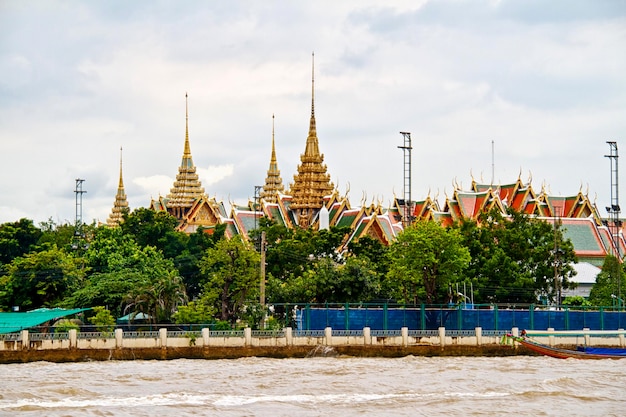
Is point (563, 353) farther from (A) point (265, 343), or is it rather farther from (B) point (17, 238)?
(B) point (17, 238)

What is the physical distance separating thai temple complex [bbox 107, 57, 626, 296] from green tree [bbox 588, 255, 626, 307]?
5675 mm

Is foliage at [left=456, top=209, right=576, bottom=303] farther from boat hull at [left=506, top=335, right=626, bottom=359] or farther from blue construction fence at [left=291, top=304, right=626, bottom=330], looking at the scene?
boat hull at [left=506, top=335, right=626, bottom=359]

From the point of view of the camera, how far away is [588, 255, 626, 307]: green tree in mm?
52497

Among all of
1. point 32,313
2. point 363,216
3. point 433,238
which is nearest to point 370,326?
point 433,238

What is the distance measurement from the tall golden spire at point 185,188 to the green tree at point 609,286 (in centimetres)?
3874

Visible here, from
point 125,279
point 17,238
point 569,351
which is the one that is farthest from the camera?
point 17,238

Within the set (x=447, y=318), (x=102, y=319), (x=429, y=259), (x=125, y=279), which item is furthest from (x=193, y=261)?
(x=447, y=318)

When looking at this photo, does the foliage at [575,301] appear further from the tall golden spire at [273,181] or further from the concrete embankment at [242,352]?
the tall golden spire at [273,181]

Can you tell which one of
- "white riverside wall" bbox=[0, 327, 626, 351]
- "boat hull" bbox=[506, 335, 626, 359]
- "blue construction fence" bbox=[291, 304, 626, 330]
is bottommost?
"boat hull" bbox=[506, 335, 626, 359]

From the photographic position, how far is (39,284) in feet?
156

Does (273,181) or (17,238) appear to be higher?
(273,181)

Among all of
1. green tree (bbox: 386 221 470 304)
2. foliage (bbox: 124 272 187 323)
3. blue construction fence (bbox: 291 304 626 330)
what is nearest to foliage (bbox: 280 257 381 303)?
green tree (bbox: 386 221 470 304)

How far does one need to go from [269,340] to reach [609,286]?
21.3m

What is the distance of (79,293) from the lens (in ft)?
147
